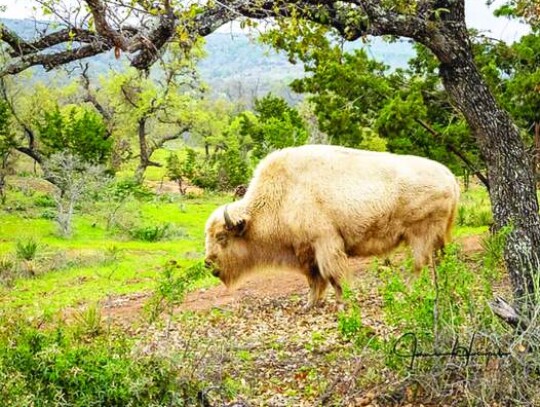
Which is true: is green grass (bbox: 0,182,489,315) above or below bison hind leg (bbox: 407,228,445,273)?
below

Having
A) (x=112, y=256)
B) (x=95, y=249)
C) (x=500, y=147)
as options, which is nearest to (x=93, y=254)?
(x=112, y=256)

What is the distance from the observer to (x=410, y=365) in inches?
237

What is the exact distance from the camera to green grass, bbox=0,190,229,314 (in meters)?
14.6

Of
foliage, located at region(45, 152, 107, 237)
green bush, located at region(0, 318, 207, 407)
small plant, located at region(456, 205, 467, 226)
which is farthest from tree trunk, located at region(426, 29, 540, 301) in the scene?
foliage, located at region(45, 152, 107, 237)

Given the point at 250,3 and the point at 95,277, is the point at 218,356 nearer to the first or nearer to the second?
the point at 250,3

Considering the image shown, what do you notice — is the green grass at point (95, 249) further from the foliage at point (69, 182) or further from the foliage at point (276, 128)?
the foliage at point (276, 128)

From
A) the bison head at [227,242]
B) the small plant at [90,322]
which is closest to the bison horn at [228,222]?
the bison head at [227,242]

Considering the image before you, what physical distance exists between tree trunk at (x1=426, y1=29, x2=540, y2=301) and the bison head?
3.80 metres

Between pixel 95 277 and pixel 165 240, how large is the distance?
891cm

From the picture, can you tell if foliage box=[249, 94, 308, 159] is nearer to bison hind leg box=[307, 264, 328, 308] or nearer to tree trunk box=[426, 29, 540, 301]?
bison hind leg box=[307, 264, 328, 308]

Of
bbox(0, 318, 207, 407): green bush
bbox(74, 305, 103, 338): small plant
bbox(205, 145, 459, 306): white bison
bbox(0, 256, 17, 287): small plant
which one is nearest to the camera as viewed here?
bbox(0, 318, 207, 407): green bush

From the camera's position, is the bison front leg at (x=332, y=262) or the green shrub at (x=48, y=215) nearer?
the bison front leg at (x=332, y=262)

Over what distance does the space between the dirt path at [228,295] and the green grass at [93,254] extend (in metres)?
0.73

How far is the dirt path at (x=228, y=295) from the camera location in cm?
1094
